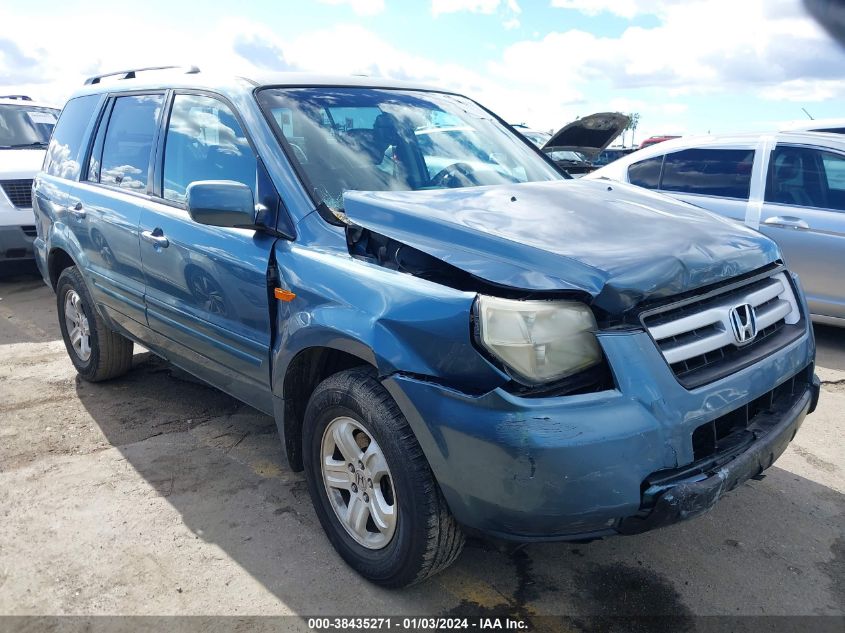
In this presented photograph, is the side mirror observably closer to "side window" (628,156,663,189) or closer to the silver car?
the silver car

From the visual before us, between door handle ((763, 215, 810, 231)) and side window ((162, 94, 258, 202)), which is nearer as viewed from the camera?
side window ((162, 94, 258, 202))

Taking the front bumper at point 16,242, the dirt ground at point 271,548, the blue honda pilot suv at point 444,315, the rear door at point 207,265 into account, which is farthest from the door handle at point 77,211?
the front bumper at point 16,242

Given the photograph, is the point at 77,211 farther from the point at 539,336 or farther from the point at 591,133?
the point at 591,133

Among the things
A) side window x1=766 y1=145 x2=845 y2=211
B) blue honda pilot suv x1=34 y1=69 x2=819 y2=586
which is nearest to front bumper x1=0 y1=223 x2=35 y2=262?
blue honda pilot suv x1=34 y1=69 x2=819 y2=586

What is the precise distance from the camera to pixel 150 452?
12.2 feet

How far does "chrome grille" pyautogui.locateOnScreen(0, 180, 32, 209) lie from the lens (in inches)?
305

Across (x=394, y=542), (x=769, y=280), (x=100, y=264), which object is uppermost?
(x=769, y=280)

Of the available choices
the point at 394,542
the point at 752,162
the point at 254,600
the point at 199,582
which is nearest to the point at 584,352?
the point at 394,542

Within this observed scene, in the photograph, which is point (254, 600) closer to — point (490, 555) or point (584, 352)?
point (490, 555)

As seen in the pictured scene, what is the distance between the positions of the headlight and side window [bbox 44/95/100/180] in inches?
136

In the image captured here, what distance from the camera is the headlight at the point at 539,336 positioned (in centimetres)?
204

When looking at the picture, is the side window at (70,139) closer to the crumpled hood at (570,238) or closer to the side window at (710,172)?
the crumpled hood at (570,238)

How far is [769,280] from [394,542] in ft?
5.58

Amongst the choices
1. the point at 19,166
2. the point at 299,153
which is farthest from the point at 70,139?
the point at 19,166
